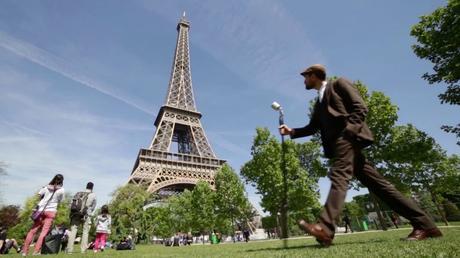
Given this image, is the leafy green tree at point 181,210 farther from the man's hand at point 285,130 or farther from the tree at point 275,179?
the man's hand at point 285,130

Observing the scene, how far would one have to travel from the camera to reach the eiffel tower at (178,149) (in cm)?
4847

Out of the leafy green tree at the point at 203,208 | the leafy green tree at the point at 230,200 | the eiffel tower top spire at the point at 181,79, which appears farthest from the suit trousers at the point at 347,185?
the eiffel tower top spire at the point at 181,79

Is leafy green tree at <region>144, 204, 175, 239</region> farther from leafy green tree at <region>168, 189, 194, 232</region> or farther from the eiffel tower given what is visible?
the eiffel tower

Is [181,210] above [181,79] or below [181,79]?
below

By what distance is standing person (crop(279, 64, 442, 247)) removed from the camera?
3.16 meters

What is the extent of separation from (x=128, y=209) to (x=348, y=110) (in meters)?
38.0

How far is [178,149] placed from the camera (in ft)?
202

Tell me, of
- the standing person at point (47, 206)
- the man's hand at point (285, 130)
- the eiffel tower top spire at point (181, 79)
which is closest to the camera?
the man's hand at point (285, 130)

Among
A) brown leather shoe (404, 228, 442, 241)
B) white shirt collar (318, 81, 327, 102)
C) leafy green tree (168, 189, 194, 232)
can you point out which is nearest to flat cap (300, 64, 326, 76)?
white shirt collar (318, 81, 327, 102)

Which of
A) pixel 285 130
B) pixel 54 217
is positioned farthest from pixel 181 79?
pixel 285 130

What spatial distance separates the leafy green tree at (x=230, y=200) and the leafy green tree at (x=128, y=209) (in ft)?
33.9

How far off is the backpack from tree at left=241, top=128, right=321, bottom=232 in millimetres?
23929

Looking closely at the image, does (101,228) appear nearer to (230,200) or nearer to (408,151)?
(408,151)

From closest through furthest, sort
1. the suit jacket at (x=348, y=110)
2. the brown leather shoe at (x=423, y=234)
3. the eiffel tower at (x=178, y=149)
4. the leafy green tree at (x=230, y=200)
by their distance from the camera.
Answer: the suit jacket at (x=348, y=110) < the brown leather shoe at (x=423, y=234) < the leafy green tree at (x=230, y=200) < the eiffel tower at (x=178, y=149)
